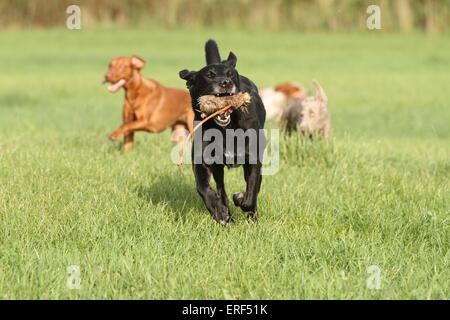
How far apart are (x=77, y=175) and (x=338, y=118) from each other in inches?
453

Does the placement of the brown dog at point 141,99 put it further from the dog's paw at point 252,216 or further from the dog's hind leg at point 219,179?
the dog's paw at point 252,216

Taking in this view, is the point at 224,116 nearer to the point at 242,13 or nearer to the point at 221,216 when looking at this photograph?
the point at 221,216

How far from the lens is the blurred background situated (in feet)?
172

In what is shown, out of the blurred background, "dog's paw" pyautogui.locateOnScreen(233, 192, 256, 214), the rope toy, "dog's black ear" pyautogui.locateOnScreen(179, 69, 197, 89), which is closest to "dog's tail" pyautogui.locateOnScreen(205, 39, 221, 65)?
"dog's black ear" pyautogui.locateOnScreen(179, 69, 197, 89)

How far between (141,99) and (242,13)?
49.2 metres

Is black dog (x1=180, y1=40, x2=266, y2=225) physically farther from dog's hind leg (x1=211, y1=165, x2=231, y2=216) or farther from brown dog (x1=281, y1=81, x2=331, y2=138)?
brown dog (x1=281, y1=81, x2=331, y2=138)

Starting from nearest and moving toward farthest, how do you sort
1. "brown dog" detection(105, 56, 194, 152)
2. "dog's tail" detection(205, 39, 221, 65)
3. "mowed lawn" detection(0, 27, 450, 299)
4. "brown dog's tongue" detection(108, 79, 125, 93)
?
"mowed lawn" detection(0, 27, 450, 299), "dog's tail" detection(205, 39, 221, 65), "brown dog's tongue" detection(108, 79, 125, 93), "brown dog" detection(105, 56, 194, 152)

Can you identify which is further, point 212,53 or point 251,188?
point 212,53

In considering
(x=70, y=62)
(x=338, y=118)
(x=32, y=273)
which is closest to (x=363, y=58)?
(x=70, y=62)

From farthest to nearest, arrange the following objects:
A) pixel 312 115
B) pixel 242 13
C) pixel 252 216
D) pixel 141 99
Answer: pixel 242 13 → pixel 312 115 → pixel 141 99 → pixel 252 216

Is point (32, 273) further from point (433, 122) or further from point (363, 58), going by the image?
point (363, 58)

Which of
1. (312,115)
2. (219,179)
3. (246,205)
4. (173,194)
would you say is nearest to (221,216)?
(246,205)

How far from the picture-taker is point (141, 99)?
11023 millimetres

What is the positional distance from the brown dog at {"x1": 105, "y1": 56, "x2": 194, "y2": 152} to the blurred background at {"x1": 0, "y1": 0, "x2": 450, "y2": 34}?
4193cm
